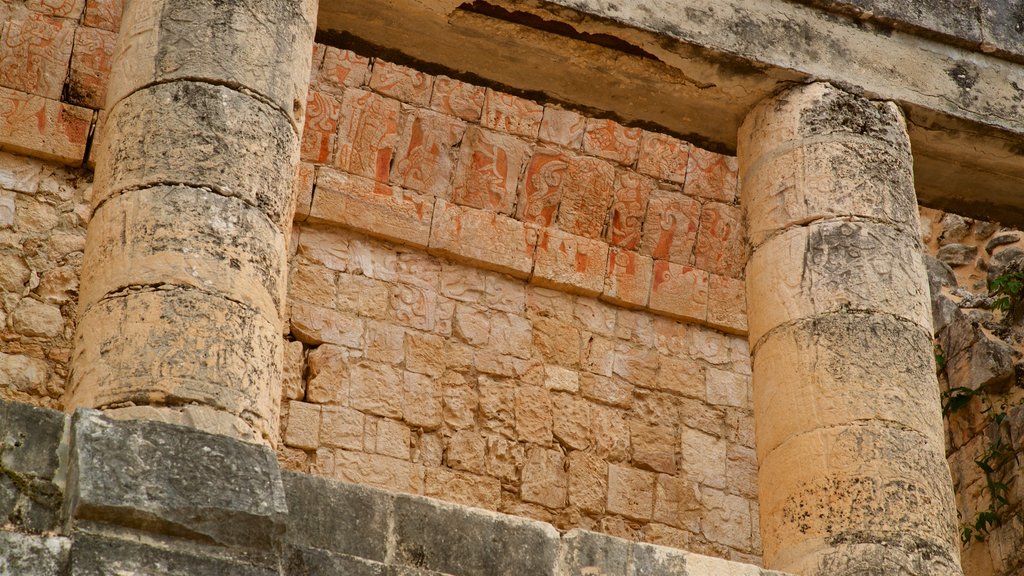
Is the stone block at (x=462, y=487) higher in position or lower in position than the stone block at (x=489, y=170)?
lower

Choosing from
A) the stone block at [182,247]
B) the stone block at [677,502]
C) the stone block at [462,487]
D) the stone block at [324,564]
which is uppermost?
the stone block at [677,502]

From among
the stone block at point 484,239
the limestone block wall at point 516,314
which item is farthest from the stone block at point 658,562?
the stone block at point 484,239

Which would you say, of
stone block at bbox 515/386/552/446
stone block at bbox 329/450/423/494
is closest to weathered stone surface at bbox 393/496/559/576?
stone block at bbox 329/450/423/494

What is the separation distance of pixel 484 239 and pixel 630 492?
1.89m

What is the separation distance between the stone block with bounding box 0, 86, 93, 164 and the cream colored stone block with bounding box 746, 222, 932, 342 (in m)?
4.22

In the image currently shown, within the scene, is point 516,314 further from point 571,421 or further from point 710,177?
point 710,177

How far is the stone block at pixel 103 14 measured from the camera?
9219 millimetres

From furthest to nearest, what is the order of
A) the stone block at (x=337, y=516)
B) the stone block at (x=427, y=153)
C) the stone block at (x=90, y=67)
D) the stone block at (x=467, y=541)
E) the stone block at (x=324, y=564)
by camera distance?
the stone block at (x=427, y=153) < the stone block at (x=90, y=67) < the stone block at (x=467, y=541) < the stone block at (x=337, y=516) < the stone block at (x=324, y=564)

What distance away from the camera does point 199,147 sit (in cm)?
567

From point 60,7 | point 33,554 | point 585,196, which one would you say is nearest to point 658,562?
point 33,554

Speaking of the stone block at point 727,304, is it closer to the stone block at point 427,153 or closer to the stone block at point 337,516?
the stone block at point 427,153

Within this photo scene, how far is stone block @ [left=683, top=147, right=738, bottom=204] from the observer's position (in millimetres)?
10672

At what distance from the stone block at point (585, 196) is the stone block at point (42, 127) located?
318cm

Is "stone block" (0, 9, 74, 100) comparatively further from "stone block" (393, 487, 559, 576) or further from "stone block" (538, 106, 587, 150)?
"stone block" (393, 487, 559, 576)
